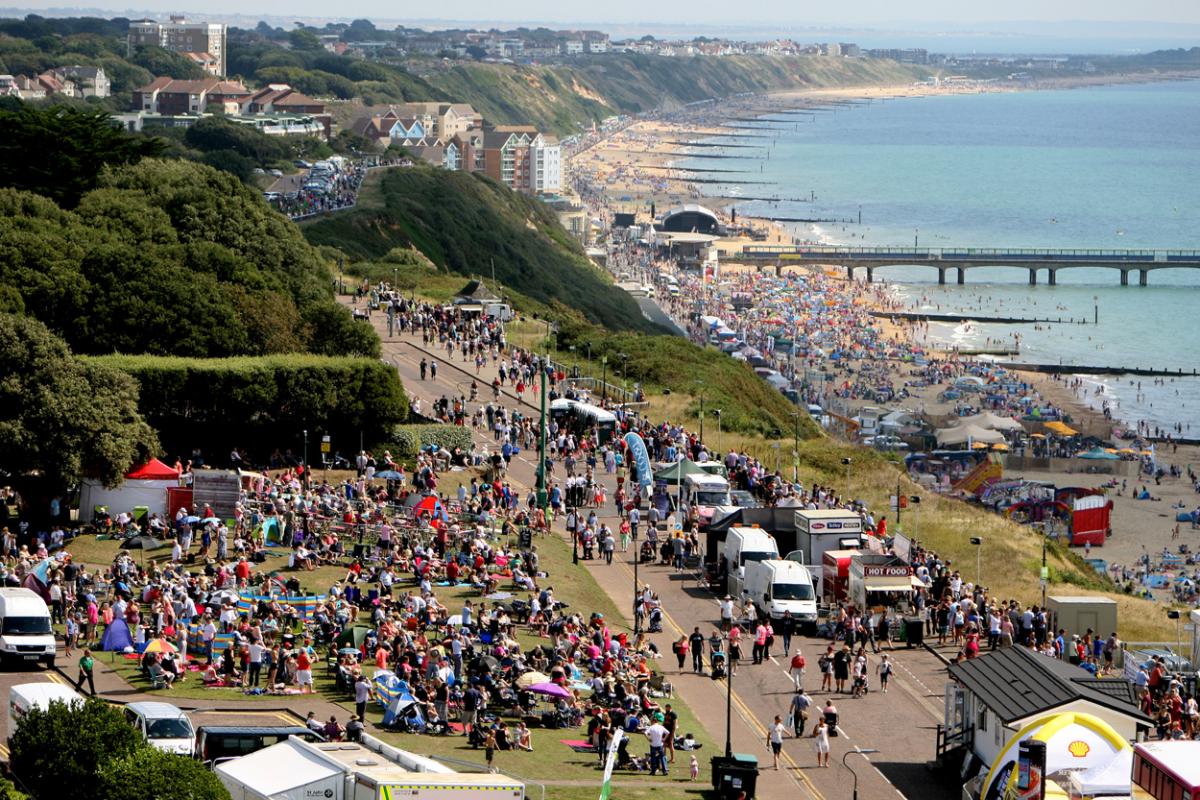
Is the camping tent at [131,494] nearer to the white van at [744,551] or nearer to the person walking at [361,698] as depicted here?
the white van at [744,551]

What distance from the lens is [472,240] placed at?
11312 centimetres

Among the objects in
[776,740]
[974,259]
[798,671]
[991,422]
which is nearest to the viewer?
[776,740]

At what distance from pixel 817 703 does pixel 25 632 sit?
13.1 m

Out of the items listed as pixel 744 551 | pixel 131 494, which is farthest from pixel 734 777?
pixel 131 494

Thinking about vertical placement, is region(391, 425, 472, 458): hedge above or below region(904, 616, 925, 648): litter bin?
above

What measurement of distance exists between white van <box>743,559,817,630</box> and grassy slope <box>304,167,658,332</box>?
58.7m

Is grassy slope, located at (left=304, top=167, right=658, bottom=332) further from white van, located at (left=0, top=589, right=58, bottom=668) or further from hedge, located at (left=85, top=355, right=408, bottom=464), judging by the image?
white van, located at (left=0, top=589, right=58, bottom=668)

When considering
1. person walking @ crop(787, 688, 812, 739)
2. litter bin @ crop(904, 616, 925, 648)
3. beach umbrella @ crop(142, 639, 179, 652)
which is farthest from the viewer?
litter bin @ crop(904, 616, 925, 648)

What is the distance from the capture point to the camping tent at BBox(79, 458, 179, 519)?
136ft

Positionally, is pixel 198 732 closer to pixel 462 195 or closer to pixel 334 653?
pixel 334 653

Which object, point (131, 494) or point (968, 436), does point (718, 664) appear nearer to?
point (131, 494)

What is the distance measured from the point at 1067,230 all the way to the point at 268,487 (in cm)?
14874

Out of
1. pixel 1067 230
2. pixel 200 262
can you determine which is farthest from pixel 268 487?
pixel 1067 230

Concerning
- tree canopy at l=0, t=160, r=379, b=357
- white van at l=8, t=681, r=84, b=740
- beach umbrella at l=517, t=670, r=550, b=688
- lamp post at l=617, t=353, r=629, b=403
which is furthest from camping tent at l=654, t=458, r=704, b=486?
white van at l=8, t=681, r=84, b=740
